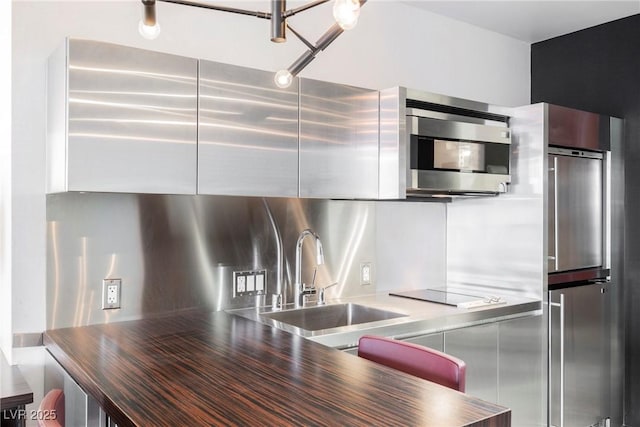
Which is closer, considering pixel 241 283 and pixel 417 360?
pixel 417 360

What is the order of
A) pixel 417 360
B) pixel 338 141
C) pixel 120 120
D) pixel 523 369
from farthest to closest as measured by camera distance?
pixel 523 369 < pixel 338 141 < pixel 120 120 < pixel 417 360

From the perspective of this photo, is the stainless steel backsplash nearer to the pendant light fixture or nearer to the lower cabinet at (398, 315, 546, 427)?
the lower cabinet at (398, 315, 546, 427)

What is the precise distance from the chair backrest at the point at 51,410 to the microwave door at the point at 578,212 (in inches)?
99.8

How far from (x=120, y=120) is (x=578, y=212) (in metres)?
2.53

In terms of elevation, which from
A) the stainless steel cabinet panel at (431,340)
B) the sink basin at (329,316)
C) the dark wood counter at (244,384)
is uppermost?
the dark wood counter at (244,384)

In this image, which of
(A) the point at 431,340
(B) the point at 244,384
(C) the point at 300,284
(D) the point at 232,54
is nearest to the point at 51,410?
(B) the point at 244,384

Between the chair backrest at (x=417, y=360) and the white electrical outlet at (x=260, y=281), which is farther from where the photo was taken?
the white electrical outlet at (x=260, y=281)

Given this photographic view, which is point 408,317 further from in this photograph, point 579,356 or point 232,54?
point 232,54

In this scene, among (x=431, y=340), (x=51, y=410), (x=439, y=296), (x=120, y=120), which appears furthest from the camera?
(x=439, y=296)

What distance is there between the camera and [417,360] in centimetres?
163

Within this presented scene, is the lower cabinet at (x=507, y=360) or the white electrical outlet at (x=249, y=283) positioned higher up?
the white electrical outlet at (x=249, y=283)

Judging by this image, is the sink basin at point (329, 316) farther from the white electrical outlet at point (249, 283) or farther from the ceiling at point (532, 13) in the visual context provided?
the ceiling at point (532, 13)

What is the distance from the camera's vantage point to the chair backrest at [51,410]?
1.18 m

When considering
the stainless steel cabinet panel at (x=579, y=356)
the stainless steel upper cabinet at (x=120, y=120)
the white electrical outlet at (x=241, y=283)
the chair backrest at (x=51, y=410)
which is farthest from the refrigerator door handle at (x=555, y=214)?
the chair backrest at (x=51, y=410)
